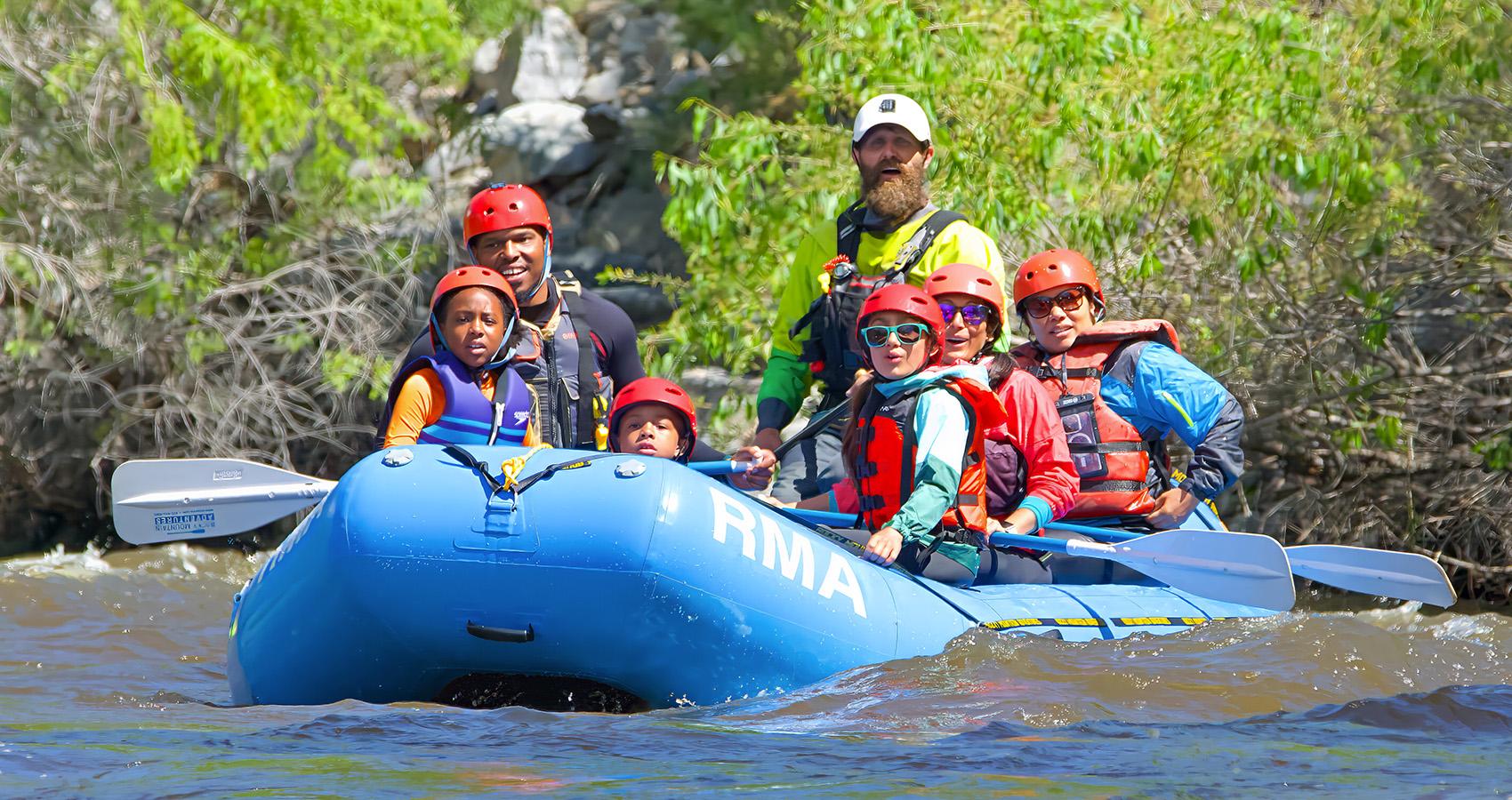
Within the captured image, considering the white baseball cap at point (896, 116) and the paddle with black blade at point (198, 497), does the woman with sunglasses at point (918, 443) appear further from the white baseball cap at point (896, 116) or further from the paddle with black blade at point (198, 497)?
the paddle with black blade at point (198, 497)

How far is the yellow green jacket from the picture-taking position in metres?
5.88

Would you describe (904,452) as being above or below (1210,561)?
above

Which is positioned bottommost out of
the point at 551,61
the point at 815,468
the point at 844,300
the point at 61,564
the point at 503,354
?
the point at 61,564

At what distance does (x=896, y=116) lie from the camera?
5934 mm

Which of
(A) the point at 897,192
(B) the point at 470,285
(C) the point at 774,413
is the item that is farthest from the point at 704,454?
(B) the point at 470,285

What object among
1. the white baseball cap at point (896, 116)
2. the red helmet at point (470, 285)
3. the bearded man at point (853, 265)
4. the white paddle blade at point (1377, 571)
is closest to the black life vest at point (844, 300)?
the bearded man at point (853, 265)

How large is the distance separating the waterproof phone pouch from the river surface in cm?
71

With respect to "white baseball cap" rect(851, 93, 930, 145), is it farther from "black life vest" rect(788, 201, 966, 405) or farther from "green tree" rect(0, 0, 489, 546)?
"green tree" rect(0, 0, 489, 546)

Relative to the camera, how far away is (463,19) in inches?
489

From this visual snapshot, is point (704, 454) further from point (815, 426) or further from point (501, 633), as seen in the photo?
point (501, 633)

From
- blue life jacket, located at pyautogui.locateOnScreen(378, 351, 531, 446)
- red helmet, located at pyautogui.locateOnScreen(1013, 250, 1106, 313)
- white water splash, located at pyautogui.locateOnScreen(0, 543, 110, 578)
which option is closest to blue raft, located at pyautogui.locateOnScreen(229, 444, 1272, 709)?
blue life jacket, located at pyautogui.locateOnScreen(378, 351, 531, 446)

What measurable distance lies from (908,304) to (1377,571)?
6.61 feet

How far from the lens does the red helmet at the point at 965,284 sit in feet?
17.6

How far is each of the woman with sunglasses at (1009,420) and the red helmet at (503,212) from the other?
1.35 meters
